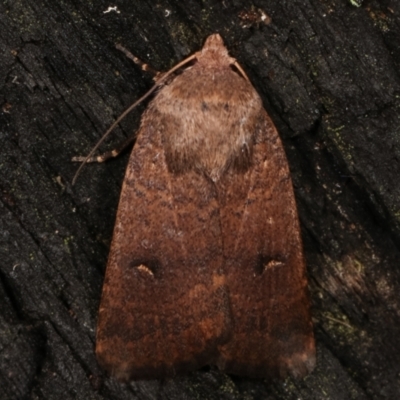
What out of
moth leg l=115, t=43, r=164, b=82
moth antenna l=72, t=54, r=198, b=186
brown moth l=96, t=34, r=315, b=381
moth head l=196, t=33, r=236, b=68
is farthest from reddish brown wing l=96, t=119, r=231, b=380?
moth head l=196, t=33, r=236, b=68

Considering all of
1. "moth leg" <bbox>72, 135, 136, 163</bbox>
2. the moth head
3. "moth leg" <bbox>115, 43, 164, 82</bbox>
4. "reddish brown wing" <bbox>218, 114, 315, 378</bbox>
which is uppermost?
"moth leg" <bbox>115, 43, 164, 82</bbox>

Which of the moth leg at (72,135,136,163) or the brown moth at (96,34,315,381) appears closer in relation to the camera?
the brown moth at (96,34,315,381)

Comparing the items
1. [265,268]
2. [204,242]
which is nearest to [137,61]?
[204,242]

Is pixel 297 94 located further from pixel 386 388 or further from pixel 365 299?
pixel 386 388

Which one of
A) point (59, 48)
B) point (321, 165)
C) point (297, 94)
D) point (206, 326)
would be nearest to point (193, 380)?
point (206, 326)

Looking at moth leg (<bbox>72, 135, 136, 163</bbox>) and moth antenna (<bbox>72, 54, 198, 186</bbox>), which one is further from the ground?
moth antenna (<bbox>72, 54, 198, 186</bbox>)

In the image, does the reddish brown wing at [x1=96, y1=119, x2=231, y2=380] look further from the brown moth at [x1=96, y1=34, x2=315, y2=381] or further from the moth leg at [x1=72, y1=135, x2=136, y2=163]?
the moth leg at [x1=72, y1=135, x2=136, y2=163]

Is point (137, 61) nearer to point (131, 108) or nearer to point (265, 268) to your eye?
point (131, 108)
